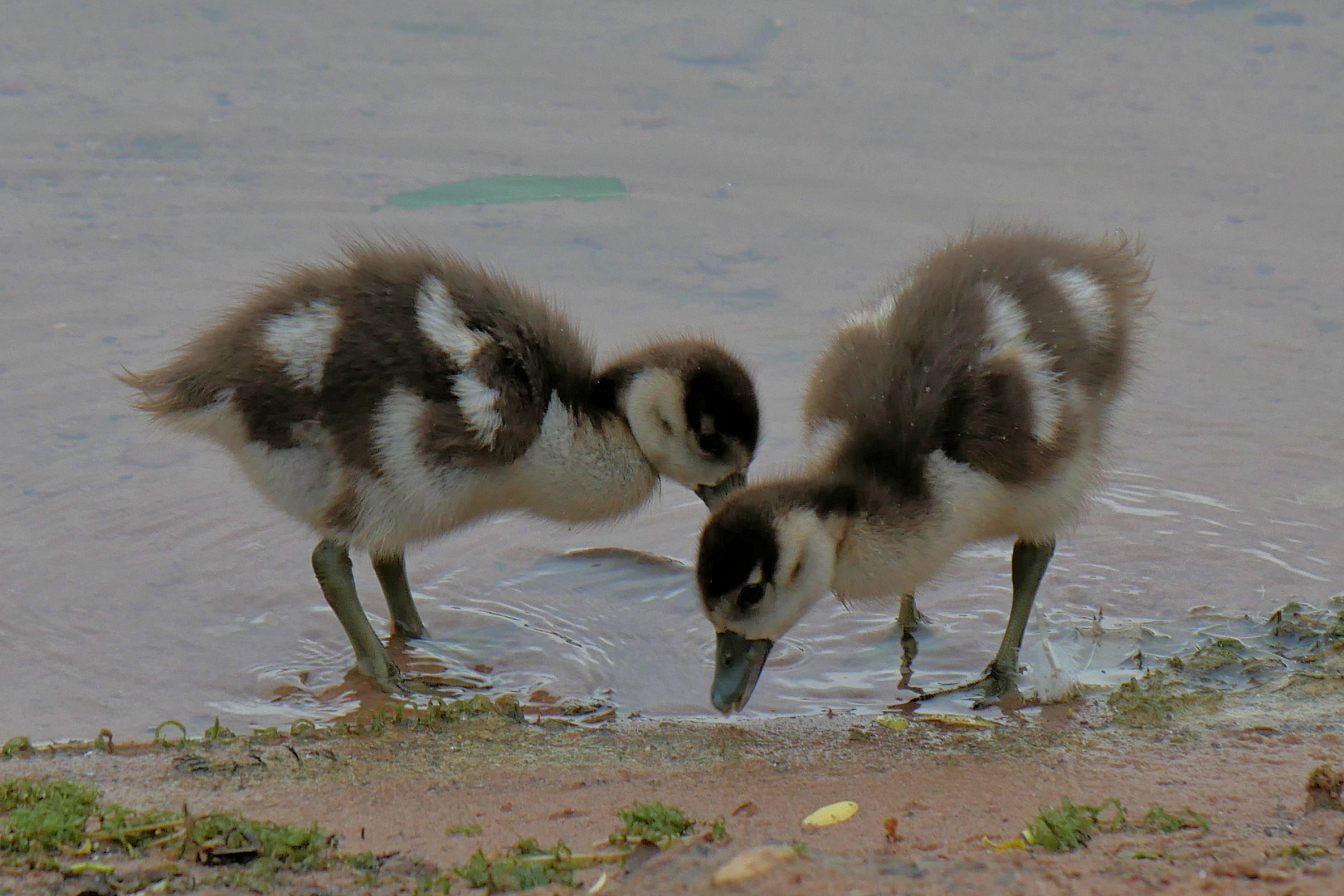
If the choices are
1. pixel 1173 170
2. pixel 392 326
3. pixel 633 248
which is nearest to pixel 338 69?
pixel 633 248

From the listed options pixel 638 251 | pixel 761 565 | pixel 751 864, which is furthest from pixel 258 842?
pixel 638 251

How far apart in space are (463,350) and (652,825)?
6.75ft

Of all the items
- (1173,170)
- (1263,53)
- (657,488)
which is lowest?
(657,488)

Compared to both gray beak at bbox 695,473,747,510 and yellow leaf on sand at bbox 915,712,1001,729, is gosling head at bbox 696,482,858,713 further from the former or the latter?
gray beak at bbox 695,473,747,510

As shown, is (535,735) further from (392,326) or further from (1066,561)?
(1066,561)

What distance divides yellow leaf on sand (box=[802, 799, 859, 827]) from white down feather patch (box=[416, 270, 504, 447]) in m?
1.82

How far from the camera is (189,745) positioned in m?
4.15

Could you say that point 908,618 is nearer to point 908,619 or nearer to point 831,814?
point 908,619

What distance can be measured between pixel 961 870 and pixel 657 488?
307cm

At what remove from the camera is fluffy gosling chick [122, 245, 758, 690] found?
4.72 meters

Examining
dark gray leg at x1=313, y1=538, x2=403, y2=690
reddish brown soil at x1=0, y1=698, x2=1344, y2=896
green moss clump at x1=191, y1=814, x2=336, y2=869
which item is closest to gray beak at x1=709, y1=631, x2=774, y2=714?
reddish brown soil at x1=0, y1=698, x2=1344, y2=896

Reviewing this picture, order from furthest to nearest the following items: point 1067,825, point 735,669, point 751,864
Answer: point 735,669 → point 1067,825 → point 751,864

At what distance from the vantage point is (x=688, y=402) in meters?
5.21

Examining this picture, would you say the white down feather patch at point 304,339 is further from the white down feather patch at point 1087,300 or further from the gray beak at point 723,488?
the white down feather patch at point 1087,300
